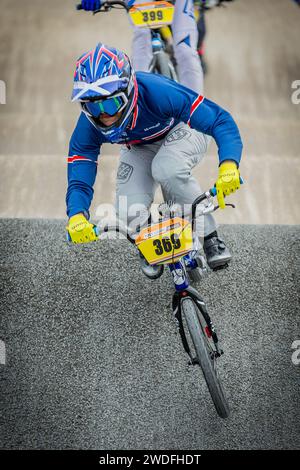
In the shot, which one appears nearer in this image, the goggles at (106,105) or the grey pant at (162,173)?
the goggles at (106,105)

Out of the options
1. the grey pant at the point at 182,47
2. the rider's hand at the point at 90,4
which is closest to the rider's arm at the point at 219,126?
the grey pant at the point at 182,47

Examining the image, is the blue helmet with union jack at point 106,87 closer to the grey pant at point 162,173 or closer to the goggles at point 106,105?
the goggles at point 106,105

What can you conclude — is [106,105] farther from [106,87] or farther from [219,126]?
[219,126]

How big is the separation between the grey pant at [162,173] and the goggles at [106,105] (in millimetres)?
630

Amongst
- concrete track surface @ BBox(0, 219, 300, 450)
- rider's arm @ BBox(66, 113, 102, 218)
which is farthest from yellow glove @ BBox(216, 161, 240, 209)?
concrete track surface @ BBox(0, 219, 300, 450)

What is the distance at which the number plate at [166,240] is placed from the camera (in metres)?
3.61

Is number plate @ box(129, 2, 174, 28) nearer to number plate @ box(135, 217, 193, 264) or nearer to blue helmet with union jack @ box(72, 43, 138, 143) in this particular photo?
blue helmet with union jack @ box(72, 43, 138, 143)

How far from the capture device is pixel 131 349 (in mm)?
4539

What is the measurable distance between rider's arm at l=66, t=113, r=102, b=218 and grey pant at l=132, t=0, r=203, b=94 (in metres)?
1.87

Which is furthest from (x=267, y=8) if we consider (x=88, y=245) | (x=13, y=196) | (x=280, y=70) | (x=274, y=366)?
(x=274, y=366)

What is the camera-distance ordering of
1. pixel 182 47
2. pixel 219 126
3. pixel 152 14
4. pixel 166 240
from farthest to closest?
pixel 152 14, pixel 182 47, pixel 219 126, pixel 166 240

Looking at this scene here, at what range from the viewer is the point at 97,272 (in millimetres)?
5273

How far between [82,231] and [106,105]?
2.72ft

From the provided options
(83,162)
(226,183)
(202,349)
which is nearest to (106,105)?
(83,162)
